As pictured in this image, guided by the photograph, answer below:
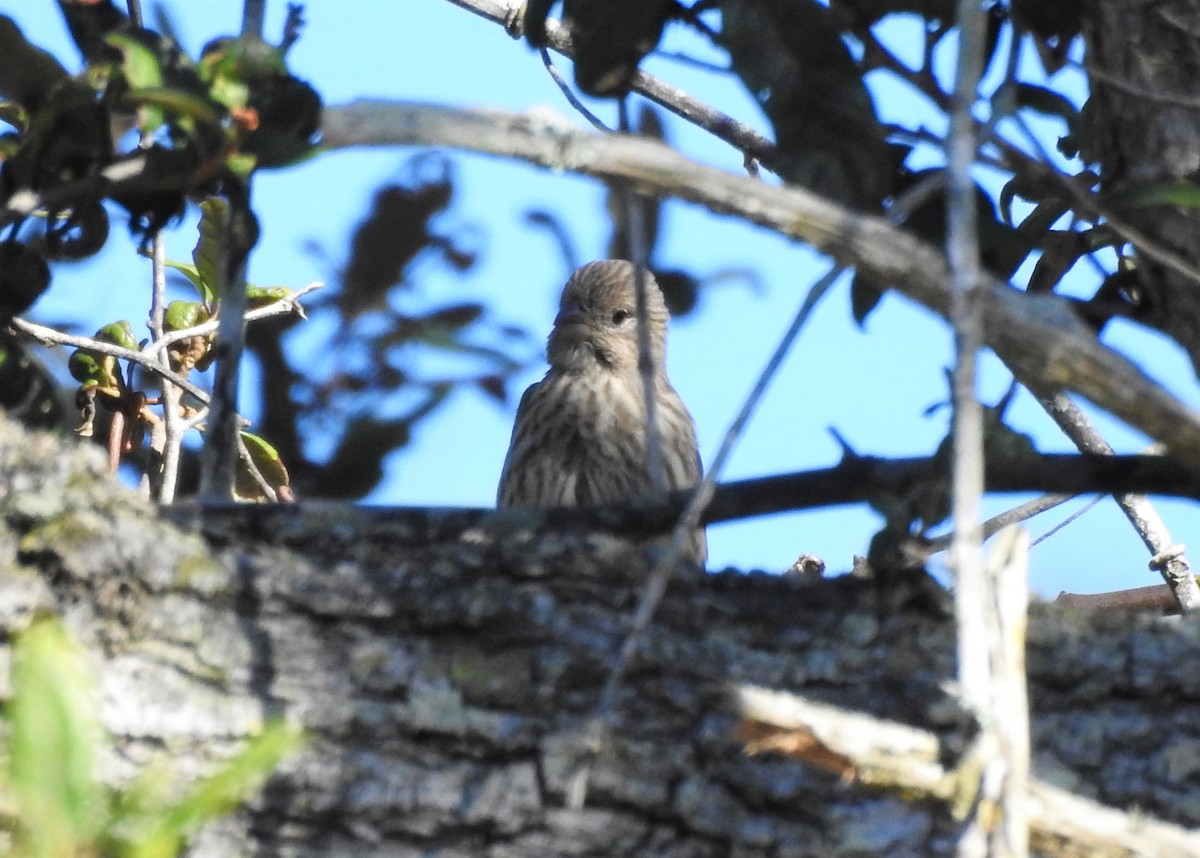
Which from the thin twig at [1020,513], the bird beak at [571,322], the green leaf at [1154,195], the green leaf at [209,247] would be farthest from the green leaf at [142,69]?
the bird beak at [571,322]

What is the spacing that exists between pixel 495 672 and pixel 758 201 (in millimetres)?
922

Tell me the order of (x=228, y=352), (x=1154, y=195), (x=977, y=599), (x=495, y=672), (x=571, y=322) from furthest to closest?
(x=571, y=322)
(x=495, y=672)
(x=228, y=352)
(x=1154, y=195)
(x=977, y=599)

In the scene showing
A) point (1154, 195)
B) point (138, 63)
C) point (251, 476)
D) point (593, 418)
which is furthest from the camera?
point (593, 418)

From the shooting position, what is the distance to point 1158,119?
2.61 meters

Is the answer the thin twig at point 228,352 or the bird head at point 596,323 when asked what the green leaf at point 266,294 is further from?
the bird head at point 596,323

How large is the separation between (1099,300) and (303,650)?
1.57 meters

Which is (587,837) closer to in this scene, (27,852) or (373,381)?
(373,381)

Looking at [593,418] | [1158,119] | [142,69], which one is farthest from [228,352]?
[593,418]

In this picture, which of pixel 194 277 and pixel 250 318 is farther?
pixel 194 277

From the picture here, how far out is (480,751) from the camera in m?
2.34

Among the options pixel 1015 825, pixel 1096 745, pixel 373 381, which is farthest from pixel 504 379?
pixel 1096 745

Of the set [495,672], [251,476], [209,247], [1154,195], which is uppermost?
[209,247]

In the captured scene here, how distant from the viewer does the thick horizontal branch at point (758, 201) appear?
6.04 feet

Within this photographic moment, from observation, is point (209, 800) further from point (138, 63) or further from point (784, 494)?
point (784, 494)
